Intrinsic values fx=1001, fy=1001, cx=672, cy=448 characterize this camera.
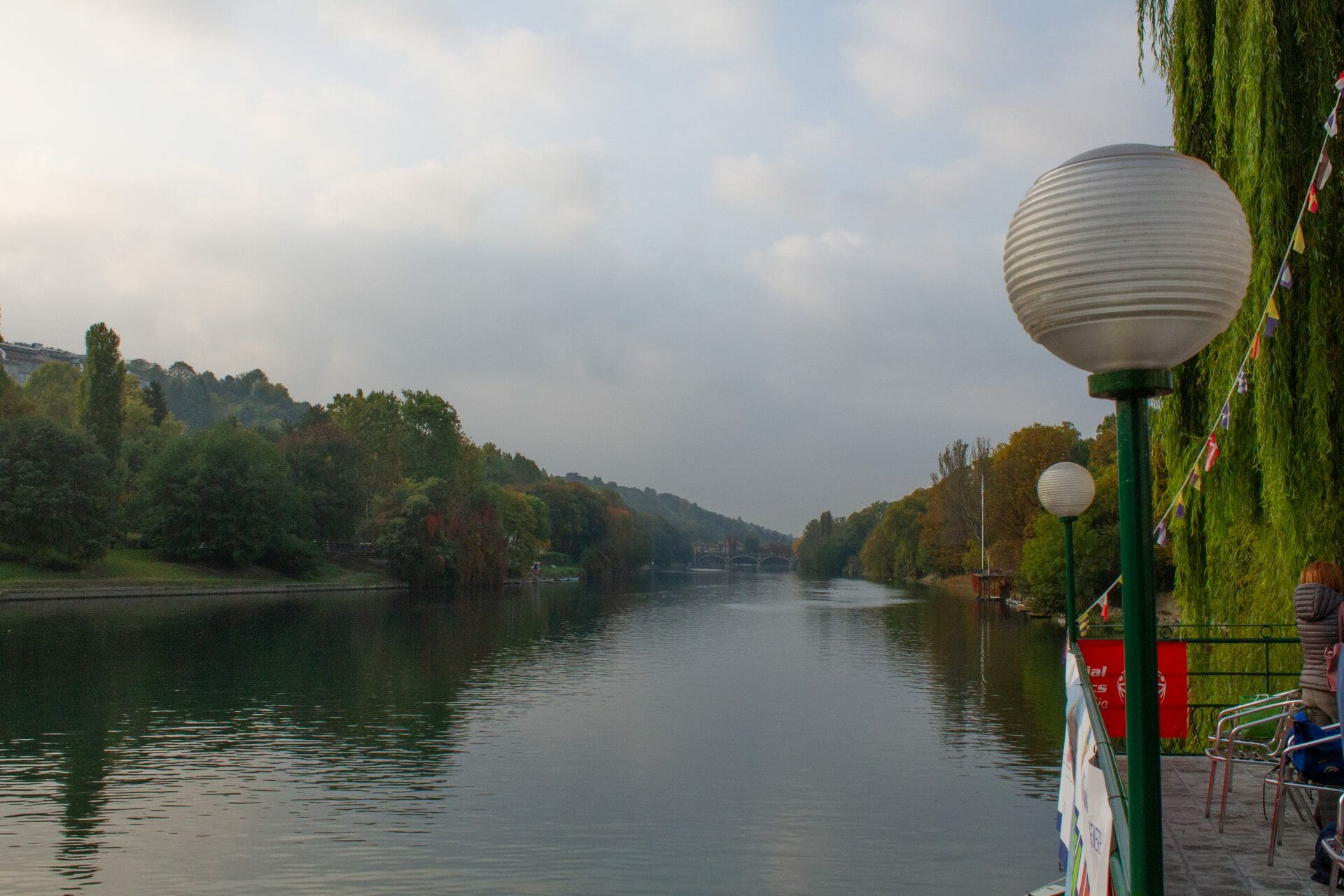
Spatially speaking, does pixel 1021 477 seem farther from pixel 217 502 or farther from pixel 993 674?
pixel 217 502

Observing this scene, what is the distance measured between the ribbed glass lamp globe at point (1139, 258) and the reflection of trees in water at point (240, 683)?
11217mm

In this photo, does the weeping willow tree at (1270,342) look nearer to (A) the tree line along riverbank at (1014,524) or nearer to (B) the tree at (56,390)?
(A) the tree line along riverbank at (1014,524)

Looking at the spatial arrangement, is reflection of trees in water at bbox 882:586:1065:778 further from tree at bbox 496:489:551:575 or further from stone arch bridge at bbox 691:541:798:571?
stone arch bridge at bbox 691:541:798:571

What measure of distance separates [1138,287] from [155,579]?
57.2 meters

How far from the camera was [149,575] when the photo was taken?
172ft

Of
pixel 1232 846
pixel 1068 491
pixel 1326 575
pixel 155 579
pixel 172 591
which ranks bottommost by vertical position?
pixel 172 591

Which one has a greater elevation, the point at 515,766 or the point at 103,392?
the point at 103,392

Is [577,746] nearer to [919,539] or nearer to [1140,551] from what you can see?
[1140,551]

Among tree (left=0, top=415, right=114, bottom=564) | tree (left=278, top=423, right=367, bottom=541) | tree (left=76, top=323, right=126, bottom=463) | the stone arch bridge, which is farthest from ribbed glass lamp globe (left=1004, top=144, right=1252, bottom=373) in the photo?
the stone arch bridge

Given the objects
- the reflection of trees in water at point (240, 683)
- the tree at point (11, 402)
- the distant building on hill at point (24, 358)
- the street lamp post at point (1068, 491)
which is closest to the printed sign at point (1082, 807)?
the street lamp post at point (1068, 491)

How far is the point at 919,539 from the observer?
92.4 meters

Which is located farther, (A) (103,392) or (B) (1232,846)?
(A) (103,392)

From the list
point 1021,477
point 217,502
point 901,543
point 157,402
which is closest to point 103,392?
point 217,502

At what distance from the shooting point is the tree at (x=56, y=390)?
6844cm
